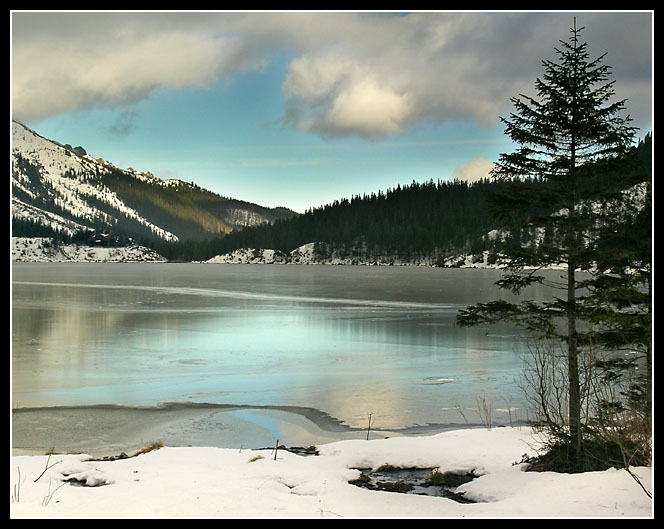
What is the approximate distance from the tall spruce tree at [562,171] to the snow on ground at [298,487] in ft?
8.63

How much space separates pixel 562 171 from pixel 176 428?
910 centimetres

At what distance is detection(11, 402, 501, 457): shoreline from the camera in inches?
467

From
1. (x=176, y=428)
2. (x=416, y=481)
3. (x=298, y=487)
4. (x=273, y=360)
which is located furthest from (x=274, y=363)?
(x=298, y=487)

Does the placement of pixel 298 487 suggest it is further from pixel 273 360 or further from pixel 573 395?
pixel 273 360

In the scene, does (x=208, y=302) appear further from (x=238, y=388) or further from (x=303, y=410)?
(x=303, y=410)

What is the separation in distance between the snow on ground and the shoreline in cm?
169

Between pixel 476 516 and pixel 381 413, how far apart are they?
7022 mm

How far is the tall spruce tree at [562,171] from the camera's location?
36.3 feet

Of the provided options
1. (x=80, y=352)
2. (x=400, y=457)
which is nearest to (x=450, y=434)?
(x=400, y=457)

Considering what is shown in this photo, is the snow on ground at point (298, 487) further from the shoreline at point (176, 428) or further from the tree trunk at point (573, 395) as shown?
the shoreline at point (176, 428)

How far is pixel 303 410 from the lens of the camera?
14.3 metres

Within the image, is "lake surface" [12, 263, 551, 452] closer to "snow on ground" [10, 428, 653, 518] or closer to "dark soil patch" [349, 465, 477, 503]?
"snow on ground" [10, 428, 653, 518]

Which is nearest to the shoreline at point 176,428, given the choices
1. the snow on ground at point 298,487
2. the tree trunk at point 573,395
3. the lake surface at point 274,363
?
the lake surface at point 274,363

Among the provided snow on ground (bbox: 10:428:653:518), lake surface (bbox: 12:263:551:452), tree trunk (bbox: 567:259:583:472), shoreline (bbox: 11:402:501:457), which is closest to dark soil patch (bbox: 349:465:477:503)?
snow on ground (bbox: 10:428:653:518)
